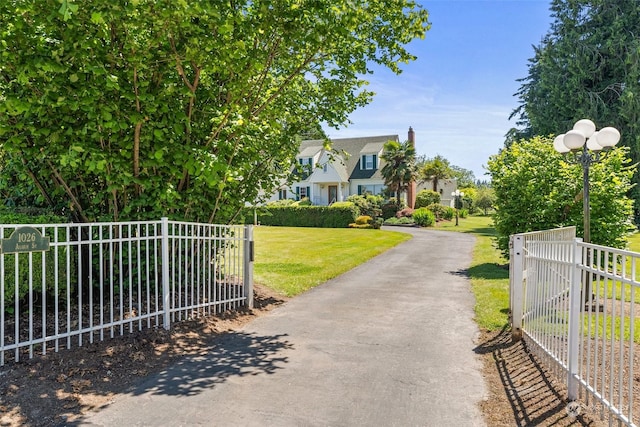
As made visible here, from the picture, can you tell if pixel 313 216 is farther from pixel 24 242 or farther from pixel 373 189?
pixel 24 242

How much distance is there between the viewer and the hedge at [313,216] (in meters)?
29.3

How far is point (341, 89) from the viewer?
25.5ft

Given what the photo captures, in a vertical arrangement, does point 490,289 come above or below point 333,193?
below

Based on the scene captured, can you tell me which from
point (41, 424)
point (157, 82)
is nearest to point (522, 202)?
point (157, 82)

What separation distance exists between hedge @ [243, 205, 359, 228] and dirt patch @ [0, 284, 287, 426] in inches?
934

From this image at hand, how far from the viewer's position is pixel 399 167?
3328 centimetres

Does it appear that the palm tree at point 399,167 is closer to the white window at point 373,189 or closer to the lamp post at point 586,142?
the white window at point 373,189

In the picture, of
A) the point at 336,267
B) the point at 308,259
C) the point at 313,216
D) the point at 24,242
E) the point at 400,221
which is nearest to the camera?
the point at 24,242

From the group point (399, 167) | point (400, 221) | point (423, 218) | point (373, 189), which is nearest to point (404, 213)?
point (400, 221)

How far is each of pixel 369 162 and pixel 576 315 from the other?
3593 cm

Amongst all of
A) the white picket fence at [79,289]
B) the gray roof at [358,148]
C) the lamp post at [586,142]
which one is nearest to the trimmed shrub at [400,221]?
the gray roof at [358,148]

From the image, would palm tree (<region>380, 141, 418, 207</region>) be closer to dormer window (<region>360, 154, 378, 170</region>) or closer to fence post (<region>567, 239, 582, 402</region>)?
dormer window (<region>360, 154, 378, 170</region>)

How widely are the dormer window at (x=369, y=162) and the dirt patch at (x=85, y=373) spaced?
112 ft

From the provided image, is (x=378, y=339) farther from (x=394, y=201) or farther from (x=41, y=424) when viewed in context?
(x=394, y=201)
